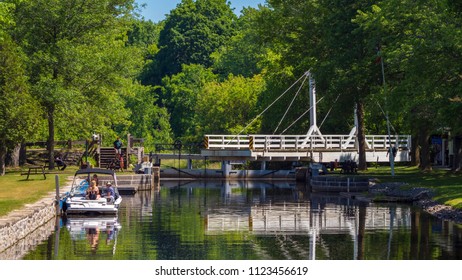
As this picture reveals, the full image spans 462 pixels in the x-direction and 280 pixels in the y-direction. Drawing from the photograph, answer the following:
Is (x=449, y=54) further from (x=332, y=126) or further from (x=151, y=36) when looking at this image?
(x=151, y=36)

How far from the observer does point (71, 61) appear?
71688 millimetres

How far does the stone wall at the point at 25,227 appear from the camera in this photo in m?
34.8

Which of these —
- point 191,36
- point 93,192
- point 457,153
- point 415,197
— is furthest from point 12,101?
point 191,36

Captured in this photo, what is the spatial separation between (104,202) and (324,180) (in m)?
25.4

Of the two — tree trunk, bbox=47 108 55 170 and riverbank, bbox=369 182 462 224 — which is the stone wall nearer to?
riverbank, bbox=369 182 462 224

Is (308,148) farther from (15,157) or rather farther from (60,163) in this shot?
(15,157)

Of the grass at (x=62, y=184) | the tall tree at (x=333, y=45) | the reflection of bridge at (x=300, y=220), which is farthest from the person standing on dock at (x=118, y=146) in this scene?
the reflection of bridge at (x=300, y=220)

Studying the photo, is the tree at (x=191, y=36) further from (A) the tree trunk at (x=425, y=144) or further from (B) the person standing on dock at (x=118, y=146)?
(A) the tree trunk at (x=425, y=144)

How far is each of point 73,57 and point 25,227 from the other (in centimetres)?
3381

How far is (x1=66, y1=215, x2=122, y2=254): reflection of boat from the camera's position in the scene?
39469mm

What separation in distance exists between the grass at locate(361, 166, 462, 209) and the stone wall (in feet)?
61.9

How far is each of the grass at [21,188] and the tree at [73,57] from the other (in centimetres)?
503
